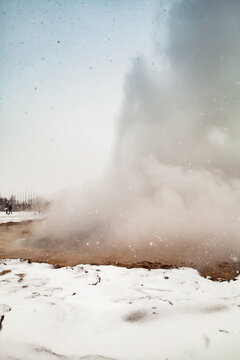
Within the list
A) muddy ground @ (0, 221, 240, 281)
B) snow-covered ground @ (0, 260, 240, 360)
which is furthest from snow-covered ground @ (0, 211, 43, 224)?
snow-covered ground @ (0, 260, 240, 360)

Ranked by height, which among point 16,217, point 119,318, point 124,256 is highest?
point 16,217

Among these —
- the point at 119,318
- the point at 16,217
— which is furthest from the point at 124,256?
the point at 16,217

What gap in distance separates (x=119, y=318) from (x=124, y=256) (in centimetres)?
325

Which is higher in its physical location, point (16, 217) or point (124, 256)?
point (16, 217)

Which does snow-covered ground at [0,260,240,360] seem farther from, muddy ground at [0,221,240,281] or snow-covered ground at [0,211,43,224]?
snow-covered ground at [0,211,43,224]

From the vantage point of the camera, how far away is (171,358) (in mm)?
1709

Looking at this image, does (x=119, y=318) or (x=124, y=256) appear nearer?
(x=119, y=318)

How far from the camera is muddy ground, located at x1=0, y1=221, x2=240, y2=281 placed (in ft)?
14.8

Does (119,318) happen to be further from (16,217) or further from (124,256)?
(16,217)

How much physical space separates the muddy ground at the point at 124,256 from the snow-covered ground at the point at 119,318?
94 cm

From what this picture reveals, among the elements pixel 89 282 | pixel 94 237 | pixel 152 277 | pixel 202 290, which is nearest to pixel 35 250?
pixel 94 237

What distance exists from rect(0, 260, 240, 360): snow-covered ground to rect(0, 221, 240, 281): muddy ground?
0.94 metres

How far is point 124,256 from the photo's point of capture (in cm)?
549

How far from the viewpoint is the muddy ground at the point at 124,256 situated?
4.52 m
